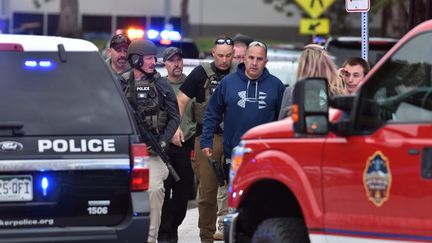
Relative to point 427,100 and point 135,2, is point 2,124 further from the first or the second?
point 135,2

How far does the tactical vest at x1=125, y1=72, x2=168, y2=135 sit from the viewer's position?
9656 millimetres

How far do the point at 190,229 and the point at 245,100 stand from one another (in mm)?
2492

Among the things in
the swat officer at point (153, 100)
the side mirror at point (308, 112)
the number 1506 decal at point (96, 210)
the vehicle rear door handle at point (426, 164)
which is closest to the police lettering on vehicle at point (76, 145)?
the number 1506 decal at point (96, 210)

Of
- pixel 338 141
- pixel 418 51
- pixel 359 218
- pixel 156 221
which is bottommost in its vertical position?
pixel 156 221

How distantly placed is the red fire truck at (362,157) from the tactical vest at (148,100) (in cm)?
268

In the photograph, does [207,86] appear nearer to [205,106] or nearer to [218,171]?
[205,106]

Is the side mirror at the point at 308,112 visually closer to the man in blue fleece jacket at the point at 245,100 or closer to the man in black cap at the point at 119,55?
the man in blue fleece jacket at the point at 245,100

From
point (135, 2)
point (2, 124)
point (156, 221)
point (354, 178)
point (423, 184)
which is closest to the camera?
point (423, 184)

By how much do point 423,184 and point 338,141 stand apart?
2.31 ft

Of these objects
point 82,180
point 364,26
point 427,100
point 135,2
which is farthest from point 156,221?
point 135,2

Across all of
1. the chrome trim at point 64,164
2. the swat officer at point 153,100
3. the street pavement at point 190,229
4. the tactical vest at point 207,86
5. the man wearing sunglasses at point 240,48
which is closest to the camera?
the chrome trim at point 64,164

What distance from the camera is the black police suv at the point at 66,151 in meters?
7.10

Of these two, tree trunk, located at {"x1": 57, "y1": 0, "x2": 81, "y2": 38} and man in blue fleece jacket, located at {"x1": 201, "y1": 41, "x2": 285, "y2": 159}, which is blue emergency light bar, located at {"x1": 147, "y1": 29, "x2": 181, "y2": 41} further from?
tree trunk, located at {"x1": 57, "y1": 0, "x2": 81, "y2": 38}

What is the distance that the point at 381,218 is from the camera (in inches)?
242
